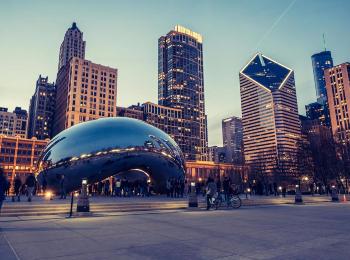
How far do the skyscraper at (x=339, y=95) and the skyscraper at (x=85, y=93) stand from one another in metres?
117

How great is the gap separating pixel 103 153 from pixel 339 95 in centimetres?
16176

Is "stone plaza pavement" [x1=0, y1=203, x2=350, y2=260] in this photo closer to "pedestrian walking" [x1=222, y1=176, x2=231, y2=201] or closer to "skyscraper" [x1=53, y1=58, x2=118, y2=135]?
"pedestrian walking" [x1=222, y1=176, x2=231, y2=201]

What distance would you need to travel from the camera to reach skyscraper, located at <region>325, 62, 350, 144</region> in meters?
148

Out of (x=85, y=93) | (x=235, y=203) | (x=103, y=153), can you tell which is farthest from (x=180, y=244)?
(x=85, y=93)

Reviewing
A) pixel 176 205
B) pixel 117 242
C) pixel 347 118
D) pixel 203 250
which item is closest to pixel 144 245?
pixel 117 242

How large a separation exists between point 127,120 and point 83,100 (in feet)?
408

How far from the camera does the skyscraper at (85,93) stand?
141 meters

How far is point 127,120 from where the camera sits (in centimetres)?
2652

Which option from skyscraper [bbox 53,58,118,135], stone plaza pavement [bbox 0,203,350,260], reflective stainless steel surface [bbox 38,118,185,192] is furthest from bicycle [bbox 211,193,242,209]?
skyscraper [bbox 53,58,118,135]

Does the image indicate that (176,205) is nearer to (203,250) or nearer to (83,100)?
(203,250)

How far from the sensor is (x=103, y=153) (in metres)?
22.5

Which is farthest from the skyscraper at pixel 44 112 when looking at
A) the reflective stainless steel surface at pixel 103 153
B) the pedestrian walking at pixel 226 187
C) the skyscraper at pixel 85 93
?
the pedestrian walking at pixel 226 187

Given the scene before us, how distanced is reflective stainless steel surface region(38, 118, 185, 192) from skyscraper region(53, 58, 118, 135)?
121 metres

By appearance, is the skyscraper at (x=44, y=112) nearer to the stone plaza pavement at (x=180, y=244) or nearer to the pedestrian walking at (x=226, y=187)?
the pedestrian walking at (x=226, y=187)
